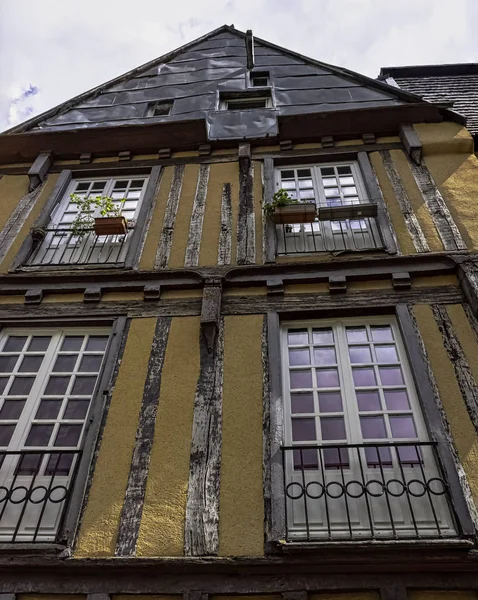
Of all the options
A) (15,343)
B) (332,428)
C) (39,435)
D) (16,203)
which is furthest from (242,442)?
(16,203)

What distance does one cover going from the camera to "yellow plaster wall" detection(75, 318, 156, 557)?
420cm

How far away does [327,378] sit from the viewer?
5328 mm

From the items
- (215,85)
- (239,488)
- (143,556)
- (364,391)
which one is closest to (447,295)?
(364,391)

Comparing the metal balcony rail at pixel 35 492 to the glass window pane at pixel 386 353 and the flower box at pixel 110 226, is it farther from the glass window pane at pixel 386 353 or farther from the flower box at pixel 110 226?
the flower box at pixel 110 226

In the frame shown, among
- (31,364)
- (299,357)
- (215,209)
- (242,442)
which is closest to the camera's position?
(242,442)

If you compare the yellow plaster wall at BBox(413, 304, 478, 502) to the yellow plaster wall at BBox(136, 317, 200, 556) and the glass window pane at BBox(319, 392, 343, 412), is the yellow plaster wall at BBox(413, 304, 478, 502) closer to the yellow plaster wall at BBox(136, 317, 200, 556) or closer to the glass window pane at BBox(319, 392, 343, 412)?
the glass window pane at BBox(319, 392, 343, 412)

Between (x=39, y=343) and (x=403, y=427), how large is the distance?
411 centimetres

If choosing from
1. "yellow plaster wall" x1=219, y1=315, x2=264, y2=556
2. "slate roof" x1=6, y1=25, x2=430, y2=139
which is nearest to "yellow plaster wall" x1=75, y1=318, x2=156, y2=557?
"yellow plaster wall" x1=219, y1=315, x2=264, y2=556

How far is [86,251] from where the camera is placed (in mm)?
7203

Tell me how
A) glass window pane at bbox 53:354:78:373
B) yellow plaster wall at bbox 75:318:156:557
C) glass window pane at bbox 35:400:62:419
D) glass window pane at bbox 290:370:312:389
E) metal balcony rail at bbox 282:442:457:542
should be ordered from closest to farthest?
metal balcony rail at bbox 282:442:457:542
yellow plaster wall at bbox 75:318:156:557
glass window pane at bbox 35:400:62:419
glass window pane at bbox 290:370:312:389
glass window pane at bbox 53:354:78:373

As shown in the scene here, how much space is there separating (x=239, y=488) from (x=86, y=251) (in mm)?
4192

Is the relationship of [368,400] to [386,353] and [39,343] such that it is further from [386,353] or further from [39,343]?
[39,343]

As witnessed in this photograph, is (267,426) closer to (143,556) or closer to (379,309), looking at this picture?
(143,556)

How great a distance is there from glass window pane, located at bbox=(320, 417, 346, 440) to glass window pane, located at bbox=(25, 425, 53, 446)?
2641 millimetres
